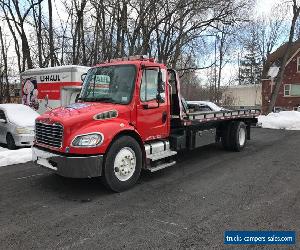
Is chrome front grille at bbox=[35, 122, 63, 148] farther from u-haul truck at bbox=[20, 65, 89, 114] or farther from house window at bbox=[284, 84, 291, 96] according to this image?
house window at bbox=[284, 84, 291, 96]

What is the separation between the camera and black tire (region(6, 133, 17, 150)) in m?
11.5

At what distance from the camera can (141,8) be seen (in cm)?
2144

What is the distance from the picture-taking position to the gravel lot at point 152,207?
4.24m

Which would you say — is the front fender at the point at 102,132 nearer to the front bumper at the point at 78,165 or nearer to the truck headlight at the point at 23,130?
the front bumper at the point at 78,165

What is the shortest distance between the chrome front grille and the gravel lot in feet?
3.22

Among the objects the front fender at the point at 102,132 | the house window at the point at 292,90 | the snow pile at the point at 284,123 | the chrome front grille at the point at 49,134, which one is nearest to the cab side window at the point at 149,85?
the front fender at the point at 102,132

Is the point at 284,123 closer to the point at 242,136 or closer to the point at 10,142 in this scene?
the point at 242,136

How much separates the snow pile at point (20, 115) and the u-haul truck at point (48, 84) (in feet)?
5.69

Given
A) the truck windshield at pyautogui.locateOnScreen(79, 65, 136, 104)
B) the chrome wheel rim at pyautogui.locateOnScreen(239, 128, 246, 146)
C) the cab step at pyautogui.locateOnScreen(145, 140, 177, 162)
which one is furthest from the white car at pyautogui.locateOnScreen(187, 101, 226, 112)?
the truck windshield at pyautogui.locateOnScreen(79, 65, 136, 104)

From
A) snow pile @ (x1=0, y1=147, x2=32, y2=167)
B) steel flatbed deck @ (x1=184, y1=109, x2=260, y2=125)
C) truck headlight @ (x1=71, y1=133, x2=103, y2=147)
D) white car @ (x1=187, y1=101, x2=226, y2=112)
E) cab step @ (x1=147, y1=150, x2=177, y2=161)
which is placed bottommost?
snow pile @ (x1=0, y1=147, x2=32, y2=167)

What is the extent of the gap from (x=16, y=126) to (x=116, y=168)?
6.85 metres

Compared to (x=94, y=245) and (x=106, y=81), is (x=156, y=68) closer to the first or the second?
(x=106, y=81)

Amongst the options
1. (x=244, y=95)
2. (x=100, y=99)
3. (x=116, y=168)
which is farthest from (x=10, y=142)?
(x=244, y=95)

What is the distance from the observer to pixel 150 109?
22.5 ft
